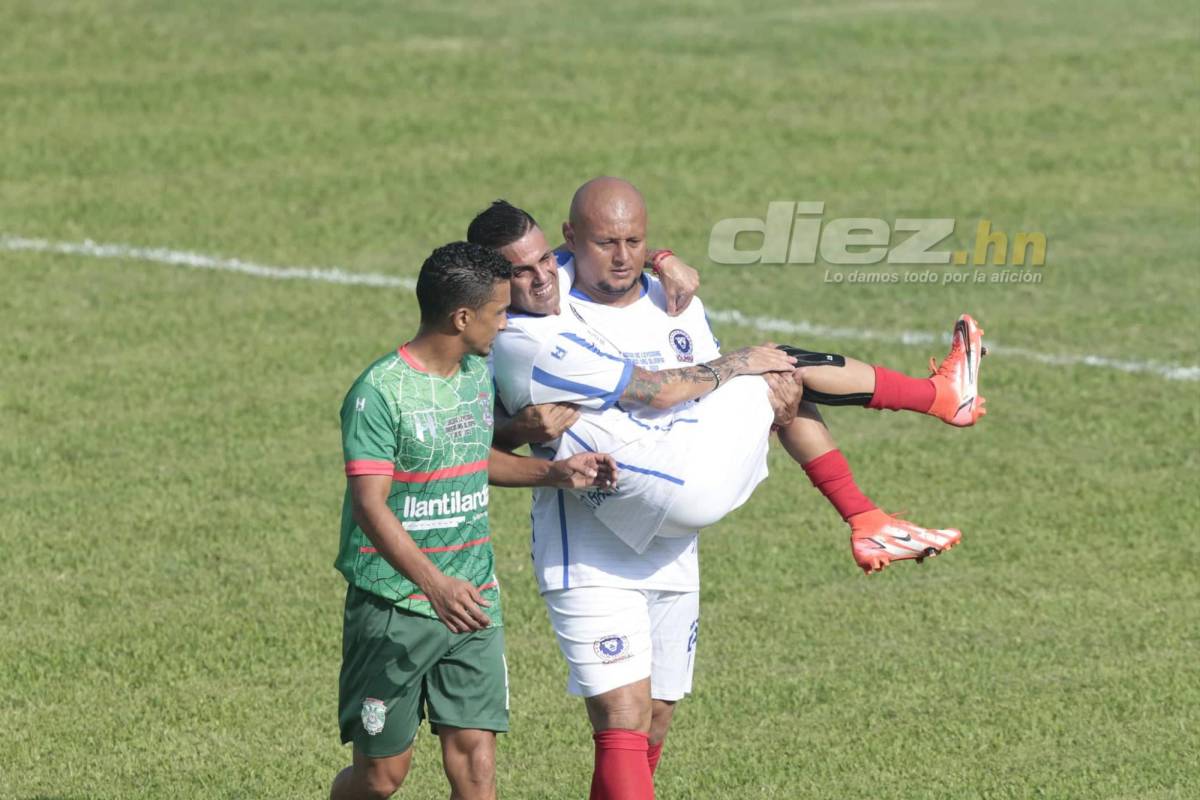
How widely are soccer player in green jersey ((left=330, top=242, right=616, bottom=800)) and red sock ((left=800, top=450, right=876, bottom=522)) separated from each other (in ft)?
4.44

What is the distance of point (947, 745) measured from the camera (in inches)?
332

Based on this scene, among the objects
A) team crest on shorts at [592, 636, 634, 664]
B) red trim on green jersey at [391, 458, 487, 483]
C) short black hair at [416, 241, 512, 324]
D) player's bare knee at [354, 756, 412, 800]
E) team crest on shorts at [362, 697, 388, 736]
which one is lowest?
player's bare knee at [354, 756, 412, 800]

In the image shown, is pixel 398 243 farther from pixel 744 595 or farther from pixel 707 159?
pixel 744 595

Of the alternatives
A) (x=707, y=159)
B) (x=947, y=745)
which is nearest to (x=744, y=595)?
(x=947, y=745)

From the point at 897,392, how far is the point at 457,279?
213cm

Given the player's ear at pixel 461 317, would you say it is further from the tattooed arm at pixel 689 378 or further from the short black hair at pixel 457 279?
the tattooed arm at pixel 689 378

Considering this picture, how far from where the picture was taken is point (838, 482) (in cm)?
780

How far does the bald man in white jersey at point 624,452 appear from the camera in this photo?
6930 mm

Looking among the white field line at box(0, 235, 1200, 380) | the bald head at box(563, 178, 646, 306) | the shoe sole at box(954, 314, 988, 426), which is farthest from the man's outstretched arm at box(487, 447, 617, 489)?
the white field line at box(0, 235, 1200, 380)

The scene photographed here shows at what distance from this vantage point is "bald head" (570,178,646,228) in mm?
7105

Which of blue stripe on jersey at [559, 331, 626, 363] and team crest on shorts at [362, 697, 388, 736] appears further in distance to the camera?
blue stripe on jersey at [559, 331, 626, 363]

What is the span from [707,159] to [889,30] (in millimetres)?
5349

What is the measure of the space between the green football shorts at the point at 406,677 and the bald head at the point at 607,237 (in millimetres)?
1389

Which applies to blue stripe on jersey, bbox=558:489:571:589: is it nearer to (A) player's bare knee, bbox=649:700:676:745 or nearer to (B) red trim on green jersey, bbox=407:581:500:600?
(B) red trim on green jersey, bbox=407:581:500:600
